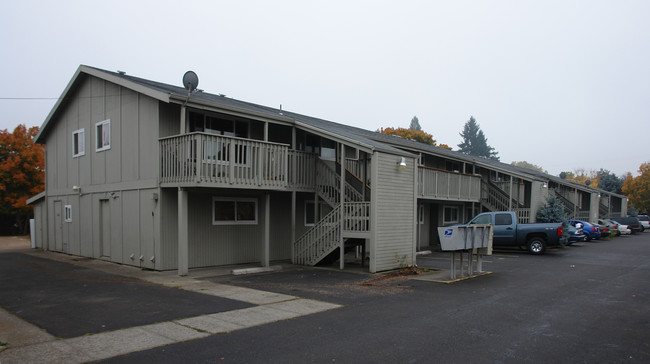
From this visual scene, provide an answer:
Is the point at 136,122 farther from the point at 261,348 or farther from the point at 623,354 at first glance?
the point at 623,354

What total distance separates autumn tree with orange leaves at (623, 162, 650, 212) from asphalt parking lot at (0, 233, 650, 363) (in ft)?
158

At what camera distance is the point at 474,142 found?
100 m

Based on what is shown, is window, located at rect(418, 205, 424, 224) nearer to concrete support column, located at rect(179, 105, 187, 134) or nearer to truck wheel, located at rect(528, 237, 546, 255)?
truck wheel, located at rect(528, 237, 546, 255)

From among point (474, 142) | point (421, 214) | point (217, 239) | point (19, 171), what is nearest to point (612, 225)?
point (421, 214)

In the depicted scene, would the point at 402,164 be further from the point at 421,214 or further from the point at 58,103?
the point at 58,103

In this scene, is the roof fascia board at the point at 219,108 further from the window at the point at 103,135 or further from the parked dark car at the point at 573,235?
the parked dark car at the point at 573,235

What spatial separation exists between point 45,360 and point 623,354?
25.8 ft

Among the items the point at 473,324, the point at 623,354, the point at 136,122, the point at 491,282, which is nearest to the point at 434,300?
the point at 473,324

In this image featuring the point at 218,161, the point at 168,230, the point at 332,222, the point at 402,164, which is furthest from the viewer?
the point at 332,222

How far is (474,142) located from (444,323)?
98.6 meters

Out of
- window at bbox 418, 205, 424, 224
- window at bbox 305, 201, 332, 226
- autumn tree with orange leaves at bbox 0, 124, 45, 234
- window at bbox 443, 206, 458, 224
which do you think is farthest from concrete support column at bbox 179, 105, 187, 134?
autumn tree with orange leaves at bbox 0, 124, 45, 234

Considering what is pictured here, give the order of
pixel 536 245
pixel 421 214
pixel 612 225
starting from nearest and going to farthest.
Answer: pixel 536 245 < pixel 421 214 < pixel 612 225

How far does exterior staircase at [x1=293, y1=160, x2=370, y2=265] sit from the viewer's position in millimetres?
13984

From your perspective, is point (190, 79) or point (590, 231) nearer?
point (190, 79)
